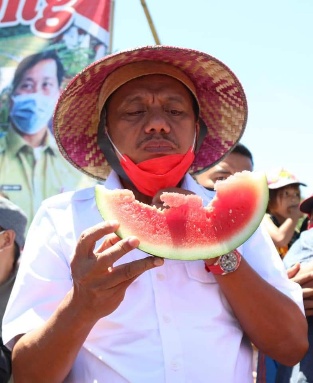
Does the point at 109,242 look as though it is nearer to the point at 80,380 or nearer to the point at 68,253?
the point at 68,253

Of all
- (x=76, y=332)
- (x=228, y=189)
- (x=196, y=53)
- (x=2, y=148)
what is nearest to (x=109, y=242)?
(x=76, y=332)

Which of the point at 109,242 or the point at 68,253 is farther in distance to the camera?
the point at 68,253

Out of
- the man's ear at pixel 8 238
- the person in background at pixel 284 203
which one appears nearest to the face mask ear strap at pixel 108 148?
the man's ear at pixel 8 238

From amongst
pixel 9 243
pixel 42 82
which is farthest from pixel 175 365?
pixel 42 82

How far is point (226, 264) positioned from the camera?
1854 mm

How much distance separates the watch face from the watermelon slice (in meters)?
0.11

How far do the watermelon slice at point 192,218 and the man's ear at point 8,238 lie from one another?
1.66 m

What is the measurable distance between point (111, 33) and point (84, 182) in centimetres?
148

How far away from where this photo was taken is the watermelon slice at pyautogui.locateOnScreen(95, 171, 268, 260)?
1.71 metres

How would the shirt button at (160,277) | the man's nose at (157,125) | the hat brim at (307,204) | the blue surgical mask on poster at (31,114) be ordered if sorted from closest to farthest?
the shirt button at (160,277) → the man's nose at (157,125) → the hat brim at (307,204) → the blue surgical mask on poster at (31,114)

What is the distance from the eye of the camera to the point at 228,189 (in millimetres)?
1906

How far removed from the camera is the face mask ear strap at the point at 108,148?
2234 mm

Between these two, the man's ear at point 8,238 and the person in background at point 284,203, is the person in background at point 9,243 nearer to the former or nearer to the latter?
the man's ear at point 8,238

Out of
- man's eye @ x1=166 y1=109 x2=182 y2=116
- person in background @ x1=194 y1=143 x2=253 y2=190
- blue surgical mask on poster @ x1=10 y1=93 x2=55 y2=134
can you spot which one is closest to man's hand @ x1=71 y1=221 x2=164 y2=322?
man's eye @ x1=166 y1=109 x2=182 y2=116
